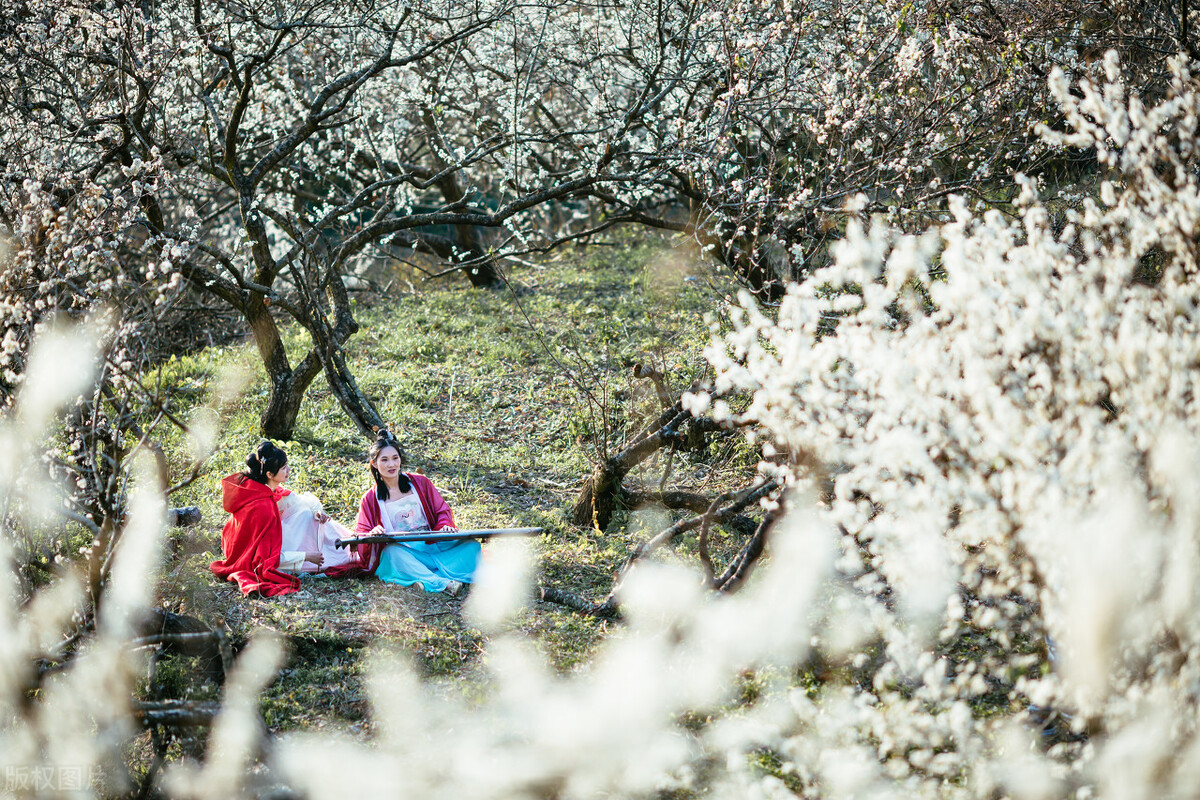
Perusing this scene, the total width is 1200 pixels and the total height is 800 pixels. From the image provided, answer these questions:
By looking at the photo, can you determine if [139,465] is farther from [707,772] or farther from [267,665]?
[707,772]

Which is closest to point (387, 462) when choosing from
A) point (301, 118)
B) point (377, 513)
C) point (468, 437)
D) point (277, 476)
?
point (377, 513)

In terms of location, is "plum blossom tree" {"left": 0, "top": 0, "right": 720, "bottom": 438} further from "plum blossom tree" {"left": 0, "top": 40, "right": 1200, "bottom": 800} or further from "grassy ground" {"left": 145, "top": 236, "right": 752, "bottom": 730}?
"plum blossom tree" {"left": 0, "top": 40, "right": 1200, "bottom": 800}

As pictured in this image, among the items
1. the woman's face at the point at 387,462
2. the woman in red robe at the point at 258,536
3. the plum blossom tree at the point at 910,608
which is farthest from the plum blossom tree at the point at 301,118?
the plum blossom tree at the point at 910,608

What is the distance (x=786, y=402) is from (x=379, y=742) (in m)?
2.26

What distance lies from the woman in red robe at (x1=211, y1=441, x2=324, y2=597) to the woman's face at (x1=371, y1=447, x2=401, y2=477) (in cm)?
57

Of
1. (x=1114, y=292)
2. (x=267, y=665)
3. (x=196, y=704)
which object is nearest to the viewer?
(x=1114, y=292)

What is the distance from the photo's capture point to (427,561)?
583 cm

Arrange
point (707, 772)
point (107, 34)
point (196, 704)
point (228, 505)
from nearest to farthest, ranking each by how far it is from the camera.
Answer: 1. point (196, 704)
2. point (707, 772)
3. point (228, 505)
4. point (107, 34)

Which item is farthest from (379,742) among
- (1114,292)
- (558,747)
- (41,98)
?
(41,98)

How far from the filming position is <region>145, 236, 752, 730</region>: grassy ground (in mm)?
4926

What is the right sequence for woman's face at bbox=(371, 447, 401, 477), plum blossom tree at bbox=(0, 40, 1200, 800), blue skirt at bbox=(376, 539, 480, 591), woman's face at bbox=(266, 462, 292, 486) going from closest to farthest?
1. plum blossom tree at bbox=(0, 40, 1200, 800)
2. blue skirt at bbox=(376, 539, 480, 591)
3. woman's face at bbox=(266, 462, 292, 486)
4. woman's face at bbox=(371, 447, 401, 477)

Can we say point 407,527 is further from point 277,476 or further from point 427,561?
point 277,476

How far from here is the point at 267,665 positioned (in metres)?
4.61

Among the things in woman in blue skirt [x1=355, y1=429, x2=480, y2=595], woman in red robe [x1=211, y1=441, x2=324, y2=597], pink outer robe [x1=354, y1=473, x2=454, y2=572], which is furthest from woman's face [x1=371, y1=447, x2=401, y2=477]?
woman in red robe [x1=211, y1=441, x2=324, y2=597]
